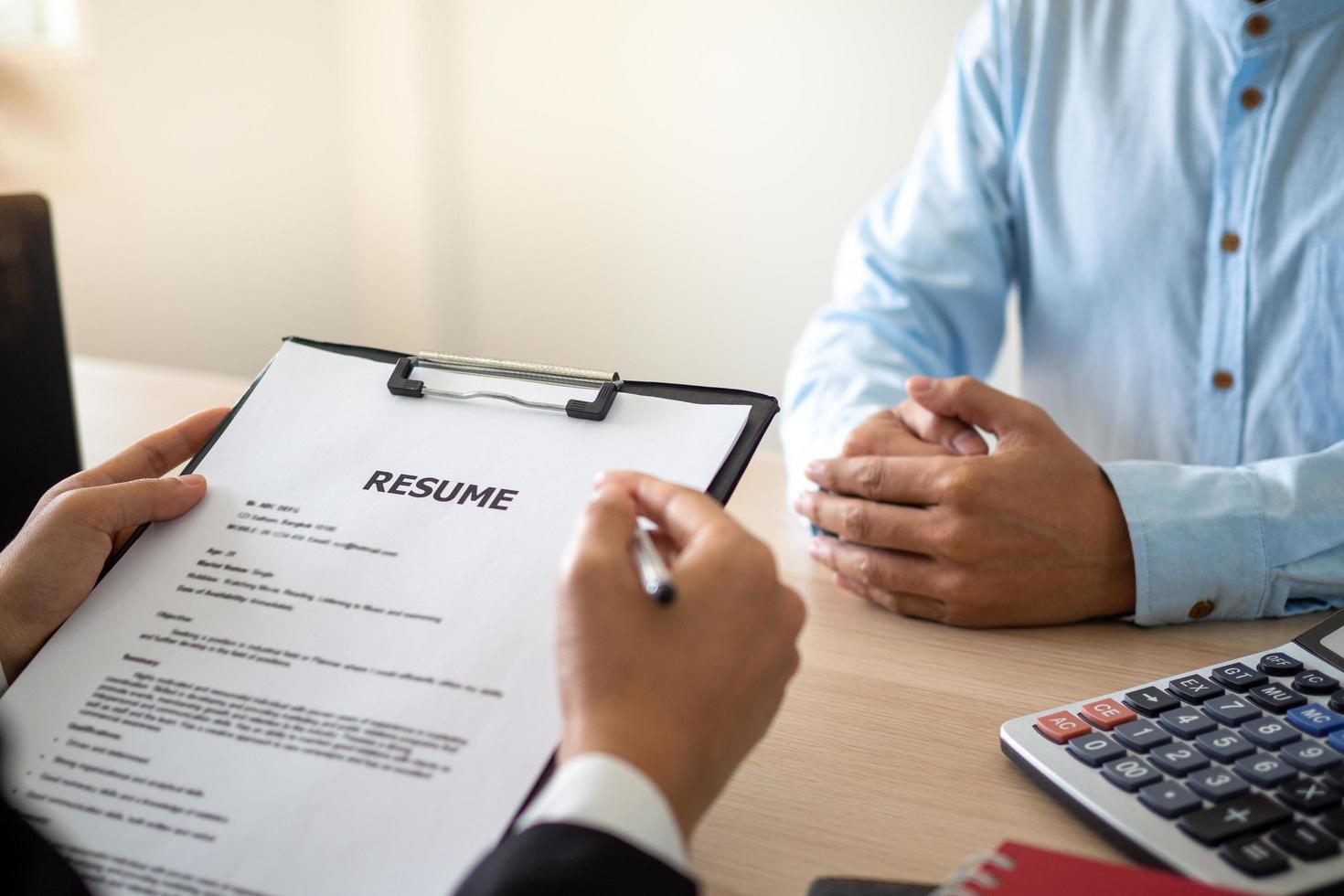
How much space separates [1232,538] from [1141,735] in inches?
10.8

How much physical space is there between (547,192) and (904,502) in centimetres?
166

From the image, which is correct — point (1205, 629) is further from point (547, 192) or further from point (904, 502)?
point (547, 192)

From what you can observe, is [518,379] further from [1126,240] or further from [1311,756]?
[1126,240]

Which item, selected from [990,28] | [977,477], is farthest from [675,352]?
[977,477]

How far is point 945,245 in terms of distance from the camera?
1110mm

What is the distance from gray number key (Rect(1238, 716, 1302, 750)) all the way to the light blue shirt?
0.29m

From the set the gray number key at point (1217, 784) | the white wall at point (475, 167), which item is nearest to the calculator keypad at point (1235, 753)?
the gray number key at point (1217, 784)

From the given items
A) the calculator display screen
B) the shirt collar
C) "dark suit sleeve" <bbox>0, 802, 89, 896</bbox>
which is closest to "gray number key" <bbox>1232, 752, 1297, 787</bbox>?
the calculator display screen

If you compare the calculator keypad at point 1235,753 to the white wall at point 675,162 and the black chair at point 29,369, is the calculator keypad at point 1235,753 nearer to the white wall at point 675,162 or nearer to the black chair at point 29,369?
the black chair at point 29,369

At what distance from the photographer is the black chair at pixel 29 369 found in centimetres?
82

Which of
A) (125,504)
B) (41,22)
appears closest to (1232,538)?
(125,504)

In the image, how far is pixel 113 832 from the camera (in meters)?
0.43

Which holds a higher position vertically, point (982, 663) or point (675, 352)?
point (982, 663)

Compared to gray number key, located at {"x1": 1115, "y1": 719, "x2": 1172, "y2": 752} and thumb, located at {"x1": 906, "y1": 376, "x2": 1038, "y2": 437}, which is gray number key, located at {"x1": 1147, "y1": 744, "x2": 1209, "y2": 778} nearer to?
gray number key, located at {"x1": 1115, "y1": 719, "x2": 1172, "y2": 752}
